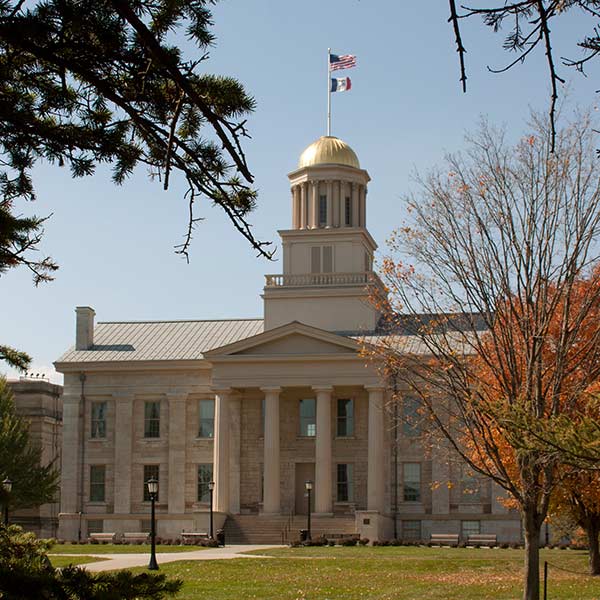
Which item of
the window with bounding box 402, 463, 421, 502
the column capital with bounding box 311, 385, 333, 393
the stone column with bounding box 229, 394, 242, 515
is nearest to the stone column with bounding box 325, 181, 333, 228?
the column capital with bounding box 311, 385, 333, 393

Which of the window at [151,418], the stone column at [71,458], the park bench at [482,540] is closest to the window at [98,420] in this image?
the stone column at [71,458]

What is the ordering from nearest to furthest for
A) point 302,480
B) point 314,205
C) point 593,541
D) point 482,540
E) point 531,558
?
1. point 531,558
2. point 593,541
3. point 482,540
4. point 302,480
5. point 314,205

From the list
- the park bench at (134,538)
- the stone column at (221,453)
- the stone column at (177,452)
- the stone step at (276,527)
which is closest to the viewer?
the stone step at (276,527)

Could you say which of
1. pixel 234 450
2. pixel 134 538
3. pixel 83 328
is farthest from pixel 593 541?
pixel 83 328

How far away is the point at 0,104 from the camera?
27.3 ft

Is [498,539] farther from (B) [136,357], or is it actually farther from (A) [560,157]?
(A) [560,157]

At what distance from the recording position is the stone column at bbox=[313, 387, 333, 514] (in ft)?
194

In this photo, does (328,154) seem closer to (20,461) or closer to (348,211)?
(348,211)

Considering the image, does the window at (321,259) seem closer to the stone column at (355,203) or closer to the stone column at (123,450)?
the stone column at (355,203)

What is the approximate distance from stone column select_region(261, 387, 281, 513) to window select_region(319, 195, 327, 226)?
11382 millimetres

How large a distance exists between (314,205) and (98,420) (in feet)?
55.2

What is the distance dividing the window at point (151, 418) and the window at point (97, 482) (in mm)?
3165

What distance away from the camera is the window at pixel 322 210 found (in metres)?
67.4

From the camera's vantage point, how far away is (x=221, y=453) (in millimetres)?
61375
